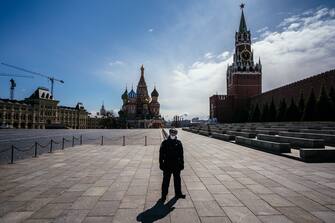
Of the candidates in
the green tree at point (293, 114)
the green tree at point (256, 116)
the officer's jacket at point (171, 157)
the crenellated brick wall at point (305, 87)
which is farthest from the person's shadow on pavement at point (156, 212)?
the green tree at point (256, 116)

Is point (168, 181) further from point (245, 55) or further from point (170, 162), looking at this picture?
point (245, 55)

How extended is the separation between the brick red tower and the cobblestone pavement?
81.2 metres

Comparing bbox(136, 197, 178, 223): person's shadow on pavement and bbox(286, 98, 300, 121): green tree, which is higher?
bbox(286, 98, 300, 121): green tree

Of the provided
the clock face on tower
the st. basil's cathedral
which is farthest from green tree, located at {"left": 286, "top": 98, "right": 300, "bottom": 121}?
the st. basil's cathedral

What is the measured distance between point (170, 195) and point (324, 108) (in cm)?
3138

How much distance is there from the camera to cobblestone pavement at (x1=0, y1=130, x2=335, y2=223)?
176 inches

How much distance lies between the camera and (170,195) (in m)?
5.79

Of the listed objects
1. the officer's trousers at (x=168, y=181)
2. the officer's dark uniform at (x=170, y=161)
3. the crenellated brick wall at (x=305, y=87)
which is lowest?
the officer's trousers at (x=168, y=181)

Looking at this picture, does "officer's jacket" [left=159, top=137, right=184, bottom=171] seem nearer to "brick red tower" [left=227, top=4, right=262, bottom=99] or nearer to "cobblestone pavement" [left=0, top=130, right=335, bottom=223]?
"cobblestone pavement" [left=0, top=130, right=335, bottom=223]

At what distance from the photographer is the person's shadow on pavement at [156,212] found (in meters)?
4.33

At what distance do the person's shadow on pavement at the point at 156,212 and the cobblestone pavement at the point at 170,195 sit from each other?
0.06 feet

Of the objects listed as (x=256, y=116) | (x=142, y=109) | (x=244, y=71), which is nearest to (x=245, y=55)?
(x=244, y=71)

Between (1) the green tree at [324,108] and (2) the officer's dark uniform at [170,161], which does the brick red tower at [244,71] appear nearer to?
(1) the green tree at [324,108]

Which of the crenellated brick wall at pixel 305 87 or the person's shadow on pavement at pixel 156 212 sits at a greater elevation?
the crenellated brick wall at pixel 305 87
